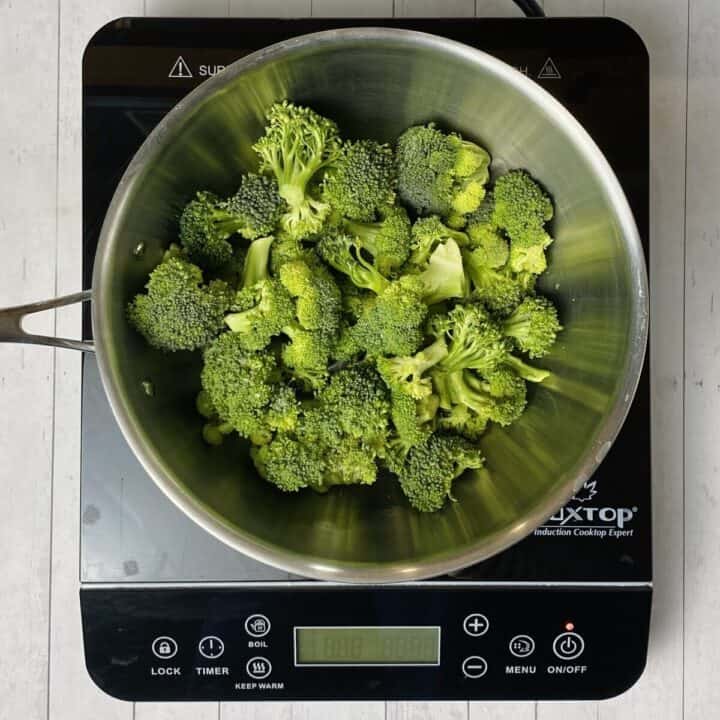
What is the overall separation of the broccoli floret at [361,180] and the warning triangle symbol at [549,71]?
240 mm

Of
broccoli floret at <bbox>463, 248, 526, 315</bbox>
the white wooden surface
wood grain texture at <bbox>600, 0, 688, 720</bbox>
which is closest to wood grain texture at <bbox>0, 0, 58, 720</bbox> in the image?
the white wooden surface

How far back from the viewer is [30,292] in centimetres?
115

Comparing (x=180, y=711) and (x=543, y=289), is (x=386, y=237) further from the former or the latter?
(x=180, y=711)

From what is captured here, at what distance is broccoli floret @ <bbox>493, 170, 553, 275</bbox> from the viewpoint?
95 centimetres

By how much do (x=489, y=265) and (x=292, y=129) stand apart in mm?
297

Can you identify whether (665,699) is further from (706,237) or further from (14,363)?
(14,363)

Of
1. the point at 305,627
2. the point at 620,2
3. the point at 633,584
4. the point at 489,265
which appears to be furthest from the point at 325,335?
the point at 620,2

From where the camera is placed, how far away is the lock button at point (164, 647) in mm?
1064

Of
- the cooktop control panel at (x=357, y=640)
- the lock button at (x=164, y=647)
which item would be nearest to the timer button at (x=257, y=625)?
the cooktop control panel at (x=357, y=640)

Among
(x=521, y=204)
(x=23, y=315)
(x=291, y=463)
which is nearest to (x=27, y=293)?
(x=23, y=315)

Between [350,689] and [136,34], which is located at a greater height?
[136,34]

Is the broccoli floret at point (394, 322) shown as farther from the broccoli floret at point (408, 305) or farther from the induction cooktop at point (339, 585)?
the induction cooktop at point (339, 585)

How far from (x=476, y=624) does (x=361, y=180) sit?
611 mm

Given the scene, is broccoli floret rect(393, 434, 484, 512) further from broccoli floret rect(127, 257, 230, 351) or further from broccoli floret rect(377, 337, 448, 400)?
broccoli floret rect(127, 257, 230, 351)
